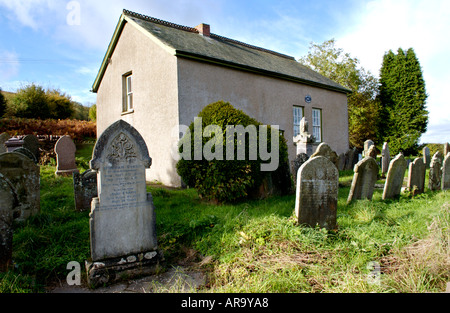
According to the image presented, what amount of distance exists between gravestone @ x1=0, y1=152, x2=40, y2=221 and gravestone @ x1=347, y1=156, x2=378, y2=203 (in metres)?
6.95

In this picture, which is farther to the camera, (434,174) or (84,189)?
(434,174)

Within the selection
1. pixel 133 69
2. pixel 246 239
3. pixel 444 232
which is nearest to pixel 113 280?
pixel 246 239

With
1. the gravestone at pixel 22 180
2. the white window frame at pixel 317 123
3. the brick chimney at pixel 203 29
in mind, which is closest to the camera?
the gravestone at pixel 22 180

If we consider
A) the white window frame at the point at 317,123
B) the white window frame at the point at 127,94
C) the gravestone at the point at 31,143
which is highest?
the white window frame at the point at 127,94

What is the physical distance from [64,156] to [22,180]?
5348 mm

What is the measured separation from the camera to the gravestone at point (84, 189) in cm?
634

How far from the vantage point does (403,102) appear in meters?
24.1

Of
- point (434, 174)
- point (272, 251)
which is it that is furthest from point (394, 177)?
point (272, 251)

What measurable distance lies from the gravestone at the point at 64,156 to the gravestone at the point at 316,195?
908 centimetres

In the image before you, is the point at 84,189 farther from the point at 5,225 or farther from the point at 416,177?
the point at 416,177

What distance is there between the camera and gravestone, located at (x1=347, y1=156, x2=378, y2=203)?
6.56 metres

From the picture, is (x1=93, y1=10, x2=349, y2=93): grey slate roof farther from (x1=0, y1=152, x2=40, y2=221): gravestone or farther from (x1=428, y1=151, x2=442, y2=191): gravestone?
(x1=428, y1=151, x2=442, y2=191): gravestone

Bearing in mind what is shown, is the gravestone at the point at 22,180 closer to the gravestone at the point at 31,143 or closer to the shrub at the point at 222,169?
the shrub at the point at 222,169

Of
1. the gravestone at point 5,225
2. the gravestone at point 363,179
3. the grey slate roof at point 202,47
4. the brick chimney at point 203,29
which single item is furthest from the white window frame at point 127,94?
the gravestone at point 363,179
